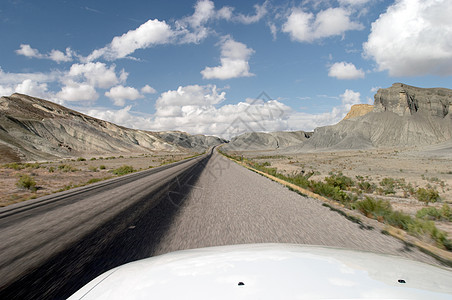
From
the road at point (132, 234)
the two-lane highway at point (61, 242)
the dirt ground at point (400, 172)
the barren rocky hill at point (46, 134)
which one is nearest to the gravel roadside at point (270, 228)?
the road at point (132, 234)

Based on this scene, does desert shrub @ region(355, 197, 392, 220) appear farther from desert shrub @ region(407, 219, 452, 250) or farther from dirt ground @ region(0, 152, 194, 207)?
dirt ground @ region(0, 152, 194, 207)

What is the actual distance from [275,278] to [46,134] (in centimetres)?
8901

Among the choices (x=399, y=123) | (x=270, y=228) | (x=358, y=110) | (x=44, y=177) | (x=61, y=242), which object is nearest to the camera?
(x=61, y=242)

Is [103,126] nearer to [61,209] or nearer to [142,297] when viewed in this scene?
[61,209]

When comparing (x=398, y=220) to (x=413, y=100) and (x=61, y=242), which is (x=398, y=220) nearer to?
(x=61, y=242)

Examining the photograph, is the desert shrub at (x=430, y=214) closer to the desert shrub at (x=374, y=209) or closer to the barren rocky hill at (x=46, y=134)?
the desert shrub at (x=374, y=209)

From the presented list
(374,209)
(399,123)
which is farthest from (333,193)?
(399,123)

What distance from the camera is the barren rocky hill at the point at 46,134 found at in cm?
5956

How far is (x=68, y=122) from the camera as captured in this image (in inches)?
3462

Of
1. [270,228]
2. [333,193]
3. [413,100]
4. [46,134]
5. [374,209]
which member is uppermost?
[413,100]

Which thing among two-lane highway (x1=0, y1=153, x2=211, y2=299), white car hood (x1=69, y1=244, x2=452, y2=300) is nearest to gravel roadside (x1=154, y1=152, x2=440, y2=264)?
two-lane highway (x1=0, y1=153, x2=211, y2=299)

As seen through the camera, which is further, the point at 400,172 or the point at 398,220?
the point at 400,172

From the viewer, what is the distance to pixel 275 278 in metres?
2.01

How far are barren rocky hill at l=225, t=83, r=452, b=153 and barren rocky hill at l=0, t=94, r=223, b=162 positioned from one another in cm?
7805
